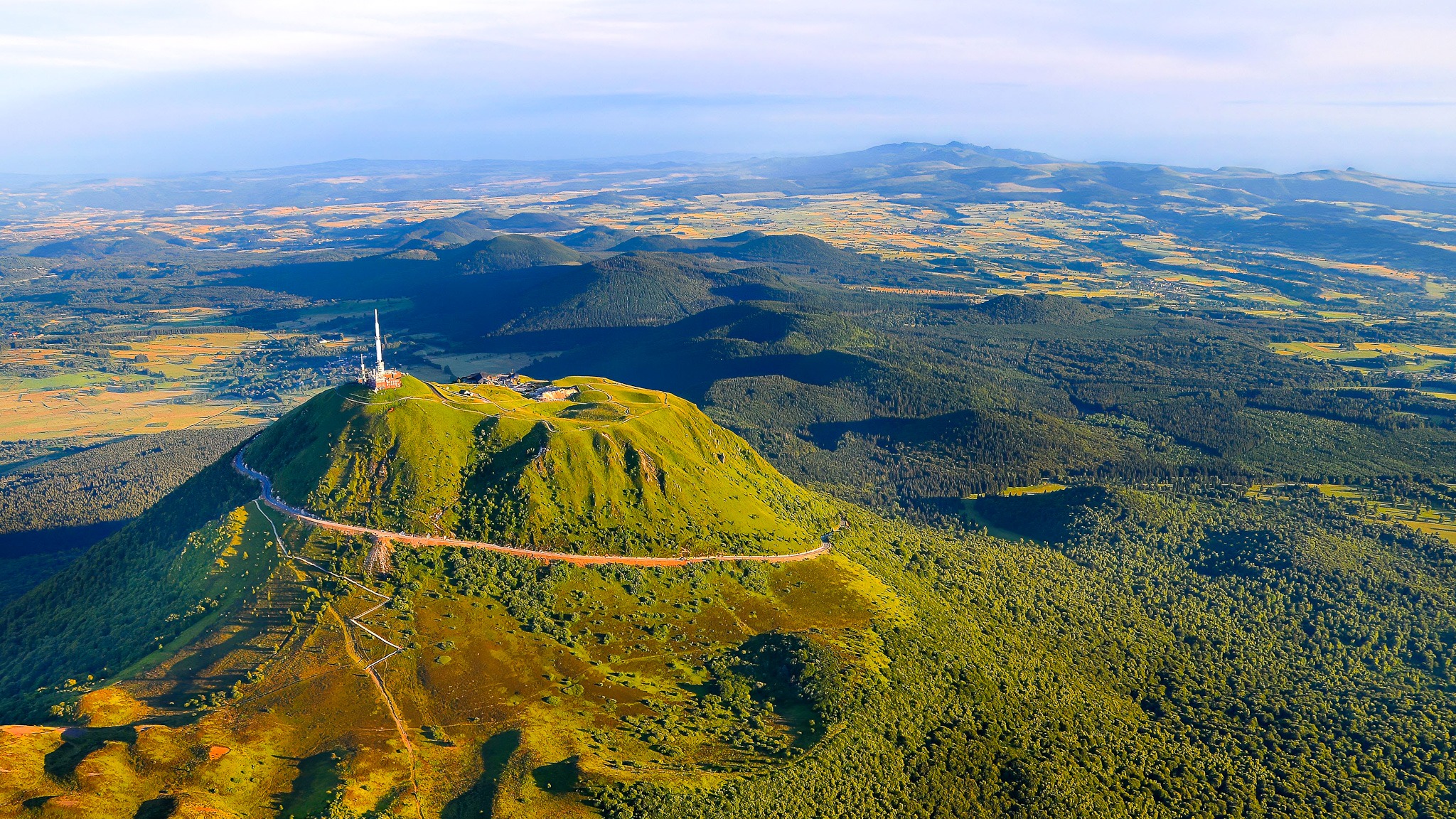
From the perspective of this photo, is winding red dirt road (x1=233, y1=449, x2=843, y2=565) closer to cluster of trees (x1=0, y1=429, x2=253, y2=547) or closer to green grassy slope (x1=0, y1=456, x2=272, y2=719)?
green grassy slope (x1=0, y1=456, x2=272, y2=719)

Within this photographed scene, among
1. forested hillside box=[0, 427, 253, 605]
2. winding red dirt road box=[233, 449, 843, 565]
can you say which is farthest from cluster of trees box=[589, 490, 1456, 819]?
forested hillside box=[0, 427, 253, 605]

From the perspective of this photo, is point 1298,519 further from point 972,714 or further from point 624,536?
point 624,536

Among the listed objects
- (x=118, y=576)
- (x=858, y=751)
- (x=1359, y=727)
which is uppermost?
(x=118, y=576)

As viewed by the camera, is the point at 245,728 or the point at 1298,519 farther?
the point at 1298,519

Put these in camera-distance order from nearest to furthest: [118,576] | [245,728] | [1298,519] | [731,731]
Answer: [245,728]
[731,731]
[118,576]
[1298,519]

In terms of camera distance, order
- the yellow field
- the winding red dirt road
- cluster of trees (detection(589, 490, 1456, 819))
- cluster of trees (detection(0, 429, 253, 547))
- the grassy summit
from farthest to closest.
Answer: cluster of trees (detection(0, 429, 253, 547))
the yellow field
the grassy summit
the winding red dirt road
cluster of trees (detection(589, 490, 1456, 819))

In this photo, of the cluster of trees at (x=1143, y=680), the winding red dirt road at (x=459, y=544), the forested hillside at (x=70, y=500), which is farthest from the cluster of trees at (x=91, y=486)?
the cluster of trees at (x=1143, y=680)

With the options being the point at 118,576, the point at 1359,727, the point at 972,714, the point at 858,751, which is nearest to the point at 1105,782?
the point at 972,714

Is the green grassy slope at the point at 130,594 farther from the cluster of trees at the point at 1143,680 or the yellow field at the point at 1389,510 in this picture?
the yellow field at the point at 1389,510
